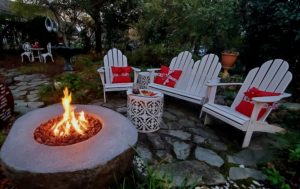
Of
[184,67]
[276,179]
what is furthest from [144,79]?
[276,179]

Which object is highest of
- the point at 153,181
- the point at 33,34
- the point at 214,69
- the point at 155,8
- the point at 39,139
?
the point at 155,8

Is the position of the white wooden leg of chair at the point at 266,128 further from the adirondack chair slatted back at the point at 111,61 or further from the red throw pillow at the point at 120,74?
the adirondack chair slatted back at the point at 111,61

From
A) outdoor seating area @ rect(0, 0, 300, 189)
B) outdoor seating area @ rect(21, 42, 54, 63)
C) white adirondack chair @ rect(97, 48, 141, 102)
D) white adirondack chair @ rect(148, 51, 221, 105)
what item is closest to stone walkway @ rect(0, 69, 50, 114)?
outdoor seating area @ rect(0, 0, 300, 189)

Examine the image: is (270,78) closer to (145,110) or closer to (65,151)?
(145,110)

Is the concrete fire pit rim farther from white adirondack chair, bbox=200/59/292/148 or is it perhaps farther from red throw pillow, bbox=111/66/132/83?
red throw pillow, bbox=111/66/132/83

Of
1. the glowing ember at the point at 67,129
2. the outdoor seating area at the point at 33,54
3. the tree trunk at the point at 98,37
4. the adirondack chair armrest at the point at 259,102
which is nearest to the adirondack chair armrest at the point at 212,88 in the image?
the adirondack chair armrest at the point at 259,102

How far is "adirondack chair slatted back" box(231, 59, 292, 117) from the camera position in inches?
100

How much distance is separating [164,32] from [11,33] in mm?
5954

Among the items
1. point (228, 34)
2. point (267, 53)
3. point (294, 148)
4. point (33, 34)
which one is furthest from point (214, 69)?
point (33, 34)

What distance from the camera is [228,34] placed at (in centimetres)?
522

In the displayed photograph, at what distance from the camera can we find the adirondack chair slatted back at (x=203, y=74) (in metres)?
3.22

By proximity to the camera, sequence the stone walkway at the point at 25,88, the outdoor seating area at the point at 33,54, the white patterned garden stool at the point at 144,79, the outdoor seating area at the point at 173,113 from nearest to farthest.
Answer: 1. the outdoor seating area at the point at 173,113
2. the stone walkway at the point at 25,88
3. the white patterned garden stool at the point at 144,79
4. the outdoor seating area at the point at 33,54

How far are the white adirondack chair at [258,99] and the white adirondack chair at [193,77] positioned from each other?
404 mm

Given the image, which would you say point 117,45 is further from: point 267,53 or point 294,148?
point 294,148
